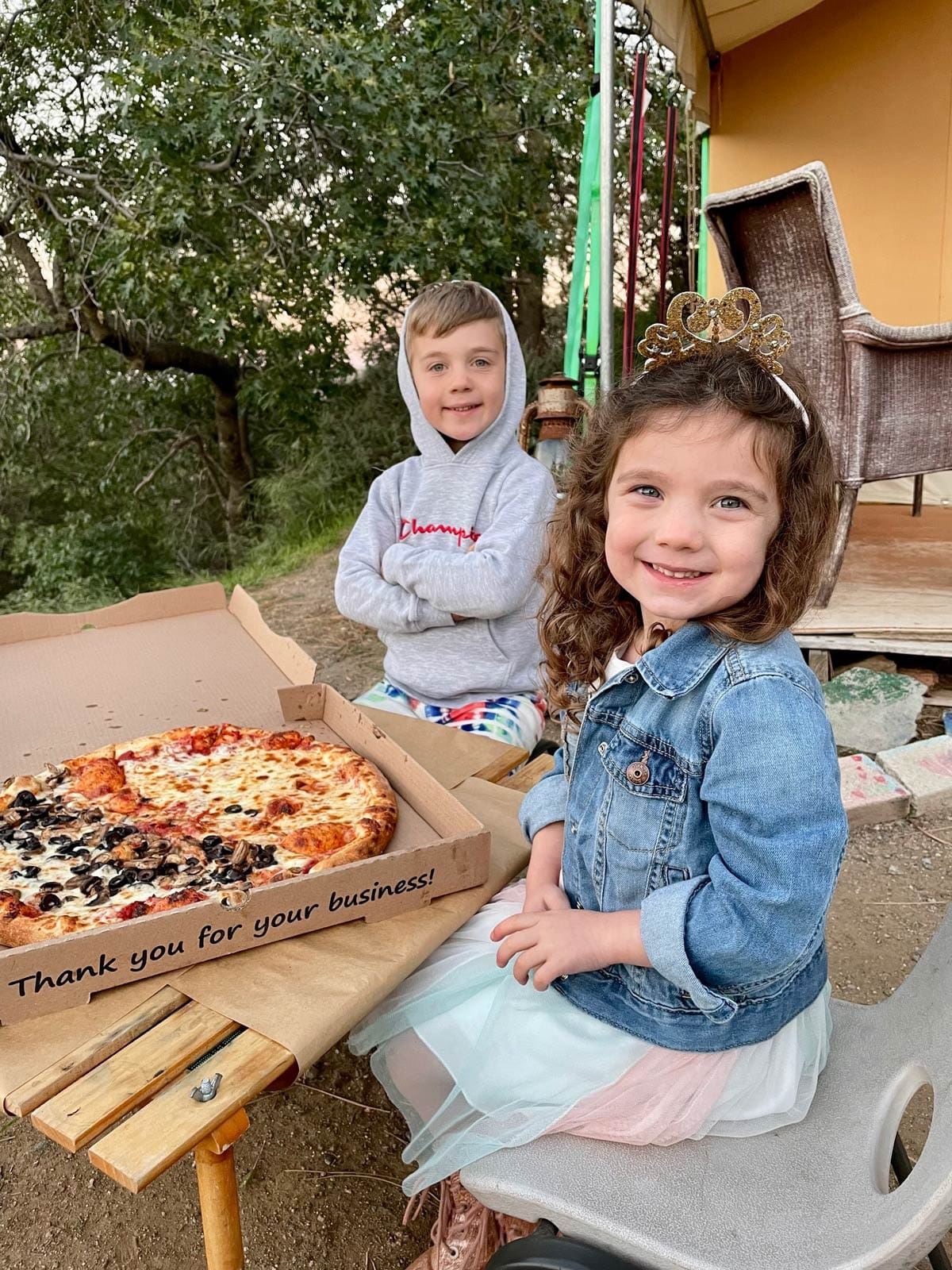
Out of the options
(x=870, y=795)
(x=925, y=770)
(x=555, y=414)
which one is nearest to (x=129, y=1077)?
(x=870, y=795)

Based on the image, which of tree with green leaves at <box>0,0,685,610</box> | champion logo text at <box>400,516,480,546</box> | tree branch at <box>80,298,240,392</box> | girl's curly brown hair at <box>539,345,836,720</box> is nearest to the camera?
girl's curly brown hair at <box>539,345,836,720</box>

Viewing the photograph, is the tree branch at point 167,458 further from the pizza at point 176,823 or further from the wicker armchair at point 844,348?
the pizza at point 176,823

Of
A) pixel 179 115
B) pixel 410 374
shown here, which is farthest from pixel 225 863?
pixel 179 115

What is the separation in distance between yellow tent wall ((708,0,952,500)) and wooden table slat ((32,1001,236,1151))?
6959 mm

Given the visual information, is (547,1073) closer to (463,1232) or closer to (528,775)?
(463,1232)

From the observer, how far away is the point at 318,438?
9.83m

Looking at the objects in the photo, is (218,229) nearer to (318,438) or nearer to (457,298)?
(318,438)

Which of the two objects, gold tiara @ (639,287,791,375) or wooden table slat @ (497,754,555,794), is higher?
gold tiara @ (639,287,791,375)

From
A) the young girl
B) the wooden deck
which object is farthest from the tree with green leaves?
the young girl

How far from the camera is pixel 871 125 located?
22.2ft

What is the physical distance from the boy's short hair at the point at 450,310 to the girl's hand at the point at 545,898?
152 cm

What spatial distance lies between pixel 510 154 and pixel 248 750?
7022 millimetres

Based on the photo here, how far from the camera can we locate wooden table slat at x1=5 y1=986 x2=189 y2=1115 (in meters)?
1.03

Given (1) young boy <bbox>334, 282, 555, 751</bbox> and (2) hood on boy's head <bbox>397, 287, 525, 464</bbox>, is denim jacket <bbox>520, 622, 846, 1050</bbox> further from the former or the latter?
(2) hood on boy's head <bbox>397, 287, 525, 464</bbox>
